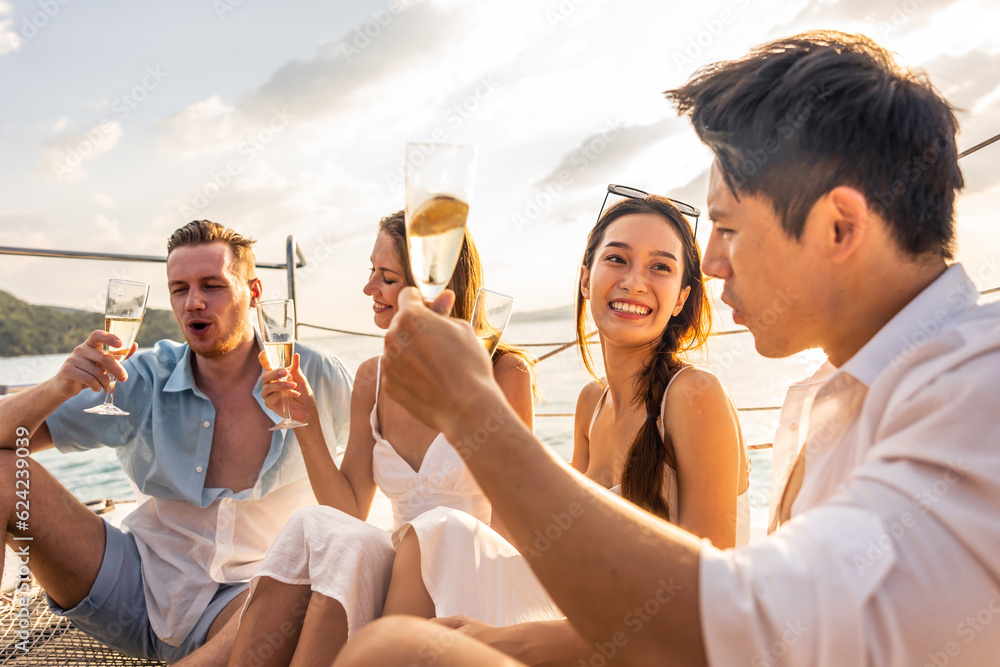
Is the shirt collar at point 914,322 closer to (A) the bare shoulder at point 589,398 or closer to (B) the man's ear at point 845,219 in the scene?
(B) the man's ear at point 845,219

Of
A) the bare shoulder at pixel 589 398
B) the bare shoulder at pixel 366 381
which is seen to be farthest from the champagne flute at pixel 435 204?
the bare shoulder at pixel 366 381

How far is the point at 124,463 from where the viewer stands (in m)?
2.80

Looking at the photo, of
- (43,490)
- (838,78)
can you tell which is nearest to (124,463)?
(43,490)

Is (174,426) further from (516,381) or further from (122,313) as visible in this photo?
(516,381)

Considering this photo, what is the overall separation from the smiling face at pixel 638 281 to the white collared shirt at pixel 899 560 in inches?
55.2

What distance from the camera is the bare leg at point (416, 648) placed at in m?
0.85

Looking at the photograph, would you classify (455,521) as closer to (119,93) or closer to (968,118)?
(968,118)

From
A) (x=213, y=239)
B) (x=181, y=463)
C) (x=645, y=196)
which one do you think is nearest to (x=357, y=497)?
(x=181, y=463)

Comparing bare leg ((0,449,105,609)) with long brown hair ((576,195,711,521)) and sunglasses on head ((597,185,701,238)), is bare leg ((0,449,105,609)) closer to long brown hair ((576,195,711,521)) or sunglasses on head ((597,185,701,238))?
long brown hair ((576,195,711,521))

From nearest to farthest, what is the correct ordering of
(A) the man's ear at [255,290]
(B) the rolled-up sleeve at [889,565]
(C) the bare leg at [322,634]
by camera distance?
(B) the rolled-up sleeve at [889,565], (C) the bare leg at [322,634], (A) the man's ear at [255,290]

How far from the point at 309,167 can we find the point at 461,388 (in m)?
7.60

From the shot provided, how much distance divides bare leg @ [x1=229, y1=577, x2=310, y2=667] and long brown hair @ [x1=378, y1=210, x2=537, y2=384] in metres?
1.26

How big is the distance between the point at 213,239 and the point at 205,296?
271mm

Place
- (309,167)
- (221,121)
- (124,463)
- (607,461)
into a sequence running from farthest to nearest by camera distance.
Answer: (221,121) → (309,167) → (124,463) → (607,461)
